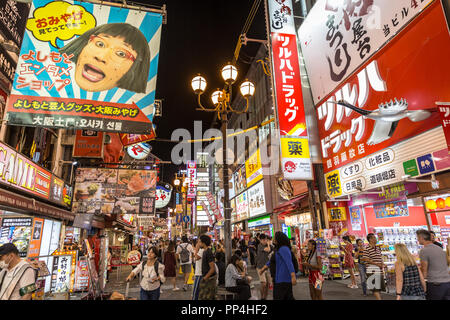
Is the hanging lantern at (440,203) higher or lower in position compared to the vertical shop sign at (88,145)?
lower

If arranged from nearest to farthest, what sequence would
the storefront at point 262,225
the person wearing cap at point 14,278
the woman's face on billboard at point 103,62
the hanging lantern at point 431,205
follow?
the person wearing cap at point 14,278 < the woman's face on billboard at point 103,62 < the hanging lantern at point 431,205 < the storefront at point 262,225

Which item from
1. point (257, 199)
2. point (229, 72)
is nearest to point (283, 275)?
point (229, 72)

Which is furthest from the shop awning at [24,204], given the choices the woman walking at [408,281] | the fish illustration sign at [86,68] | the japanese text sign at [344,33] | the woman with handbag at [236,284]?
the japanese text sign at [344,33]

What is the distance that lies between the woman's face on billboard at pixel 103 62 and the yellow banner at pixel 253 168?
19.4m

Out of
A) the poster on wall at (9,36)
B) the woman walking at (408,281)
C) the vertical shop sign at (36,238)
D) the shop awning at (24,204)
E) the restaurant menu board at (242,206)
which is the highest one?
the poster on wall at (9,36)

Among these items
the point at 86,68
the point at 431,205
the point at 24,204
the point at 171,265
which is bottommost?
the point at 171,265

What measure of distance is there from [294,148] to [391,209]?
16.2 ft

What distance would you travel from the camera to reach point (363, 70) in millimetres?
10977

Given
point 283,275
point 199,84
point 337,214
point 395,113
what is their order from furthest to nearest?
1. point 337,214
2. point 199,84
3. point 395,113
4. point 283,275

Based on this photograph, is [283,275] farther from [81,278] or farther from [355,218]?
[355,218]

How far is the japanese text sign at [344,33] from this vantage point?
30.7 feet

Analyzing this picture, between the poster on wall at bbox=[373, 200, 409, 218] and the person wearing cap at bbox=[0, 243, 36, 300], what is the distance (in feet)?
40.2

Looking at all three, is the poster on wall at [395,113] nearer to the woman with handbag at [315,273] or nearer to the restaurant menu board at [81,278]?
the woman with handbag at [315,273]

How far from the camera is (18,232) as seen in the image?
10.1 meters
